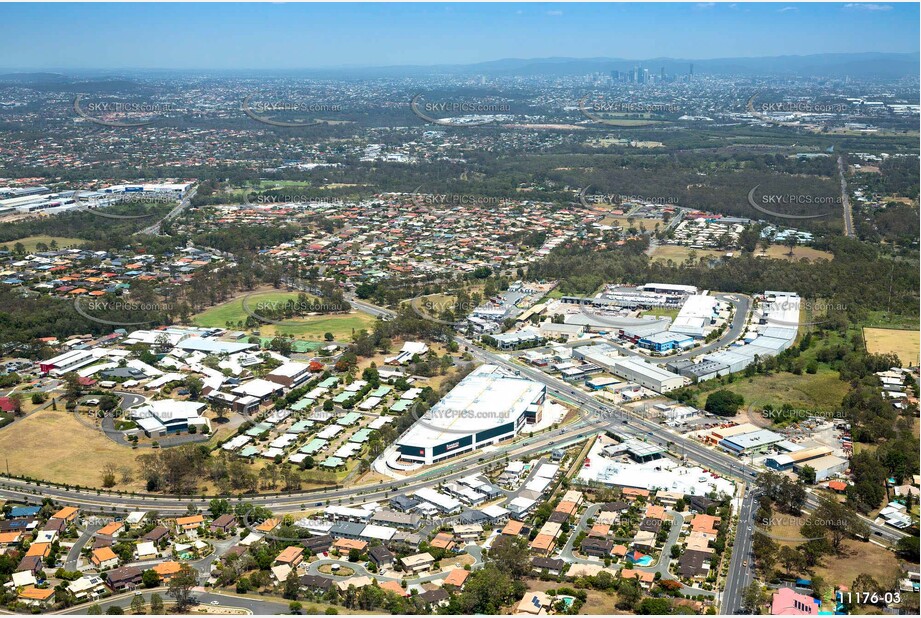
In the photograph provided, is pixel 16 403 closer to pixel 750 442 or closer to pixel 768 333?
pixel 750 442

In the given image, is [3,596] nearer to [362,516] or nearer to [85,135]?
[362,516]

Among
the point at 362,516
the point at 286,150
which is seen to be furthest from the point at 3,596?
the point at 286,150

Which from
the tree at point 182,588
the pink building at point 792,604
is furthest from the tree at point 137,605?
the pink building at point 792,604

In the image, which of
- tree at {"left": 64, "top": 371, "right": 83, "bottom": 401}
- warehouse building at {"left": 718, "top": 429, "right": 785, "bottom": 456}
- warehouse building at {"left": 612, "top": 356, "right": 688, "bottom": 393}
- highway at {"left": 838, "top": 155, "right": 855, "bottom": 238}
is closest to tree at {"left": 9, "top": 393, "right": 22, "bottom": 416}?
tree at {"left": 64, "top": 371, "right": 83, "bottom": 401}

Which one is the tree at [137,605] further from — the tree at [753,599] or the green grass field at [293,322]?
the green grass field at [293,322]

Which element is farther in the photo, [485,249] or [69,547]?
[485,249]

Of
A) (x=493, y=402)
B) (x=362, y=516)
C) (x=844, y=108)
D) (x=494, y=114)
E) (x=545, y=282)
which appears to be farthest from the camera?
(x=494, y=114)

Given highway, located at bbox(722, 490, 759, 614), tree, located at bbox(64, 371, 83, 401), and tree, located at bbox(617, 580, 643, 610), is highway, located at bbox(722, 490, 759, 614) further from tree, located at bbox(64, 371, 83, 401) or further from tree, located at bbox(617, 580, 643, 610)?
tree, located at bbox(64, 371, 83, 401)
